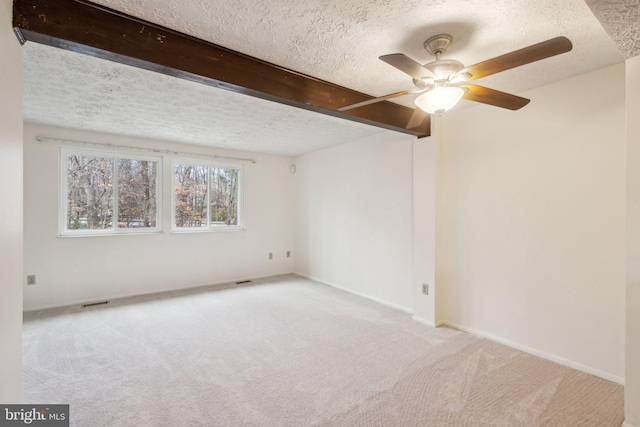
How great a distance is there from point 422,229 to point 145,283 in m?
3.93

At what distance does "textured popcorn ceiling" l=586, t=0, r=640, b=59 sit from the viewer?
124 cm

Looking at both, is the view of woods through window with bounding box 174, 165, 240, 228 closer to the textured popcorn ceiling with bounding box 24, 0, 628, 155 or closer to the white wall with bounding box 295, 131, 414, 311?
the white wall with bounding box 295, 131, 414, 311

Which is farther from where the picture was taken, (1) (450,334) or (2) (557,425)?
(1) (450,334)

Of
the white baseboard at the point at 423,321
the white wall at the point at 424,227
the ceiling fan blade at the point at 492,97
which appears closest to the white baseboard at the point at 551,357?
the white baseboard at the point at 423,321

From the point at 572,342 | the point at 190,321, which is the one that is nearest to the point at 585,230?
the point at 572,342

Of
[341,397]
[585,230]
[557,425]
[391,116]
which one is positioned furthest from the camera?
[391,116]

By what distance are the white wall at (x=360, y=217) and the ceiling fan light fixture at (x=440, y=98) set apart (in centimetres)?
190

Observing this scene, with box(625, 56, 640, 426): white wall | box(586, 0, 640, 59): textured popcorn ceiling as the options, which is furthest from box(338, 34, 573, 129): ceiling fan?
box(625, 56, 640, 426): white wall

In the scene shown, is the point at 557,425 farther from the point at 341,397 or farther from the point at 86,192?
the point at 86,192

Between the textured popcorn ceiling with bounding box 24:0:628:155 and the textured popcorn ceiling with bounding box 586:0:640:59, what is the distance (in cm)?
22

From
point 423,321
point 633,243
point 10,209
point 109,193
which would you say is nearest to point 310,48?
point 10,209

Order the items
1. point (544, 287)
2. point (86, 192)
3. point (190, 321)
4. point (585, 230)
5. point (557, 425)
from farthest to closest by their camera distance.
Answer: point (86, 192) < point (190, 321) < point (544, 287) < point (585, 230) < point (557, 425)

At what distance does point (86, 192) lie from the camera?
4133 mm

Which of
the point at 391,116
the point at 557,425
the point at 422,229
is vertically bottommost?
the point at 557,425
